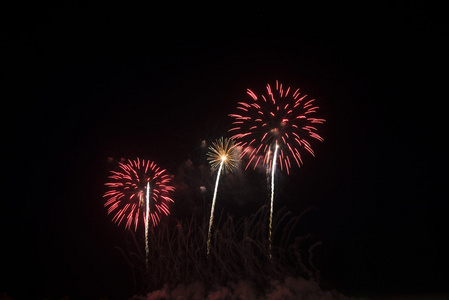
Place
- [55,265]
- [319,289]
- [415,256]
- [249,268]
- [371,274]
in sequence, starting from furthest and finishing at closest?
[55,265]
[415,256]
[371,274]
[249,268]
[319,289]

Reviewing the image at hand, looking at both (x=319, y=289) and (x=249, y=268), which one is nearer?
(x=319, y=289)

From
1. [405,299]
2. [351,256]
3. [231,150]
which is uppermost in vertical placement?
[231,150]

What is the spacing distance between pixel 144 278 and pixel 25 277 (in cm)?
2515

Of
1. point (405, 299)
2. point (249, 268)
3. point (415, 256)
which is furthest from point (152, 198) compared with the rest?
point (415, 256)

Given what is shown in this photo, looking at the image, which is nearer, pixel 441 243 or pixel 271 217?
pixel 271 217

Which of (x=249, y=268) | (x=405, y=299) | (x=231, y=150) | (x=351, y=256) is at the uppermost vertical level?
(x=231, y=150)

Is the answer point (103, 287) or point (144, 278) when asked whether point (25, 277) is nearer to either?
point (103, 287)

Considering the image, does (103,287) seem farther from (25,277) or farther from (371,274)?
(371,274)

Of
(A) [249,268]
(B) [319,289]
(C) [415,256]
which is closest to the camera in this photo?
(B) [319,289]

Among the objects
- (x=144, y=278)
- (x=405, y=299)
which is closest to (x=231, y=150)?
(x=144, y=278)

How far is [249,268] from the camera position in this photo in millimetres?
15781

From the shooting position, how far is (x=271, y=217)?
16.6m

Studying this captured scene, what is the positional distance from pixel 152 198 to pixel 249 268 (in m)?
5.64

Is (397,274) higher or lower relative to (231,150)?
lower
